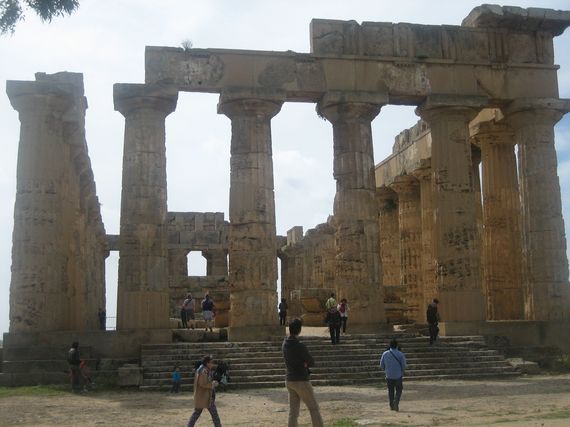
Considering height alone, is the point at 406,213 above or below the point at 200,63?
below

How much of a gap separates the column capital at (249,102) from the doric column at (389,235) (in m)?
13.3

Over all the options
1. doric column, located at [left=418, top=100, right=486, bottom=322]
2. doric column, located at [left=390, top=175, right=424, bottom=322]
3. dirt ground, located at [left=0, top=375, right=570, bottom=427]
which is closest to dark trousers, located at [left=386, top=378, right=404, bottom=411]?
dirt ground, located at [left=0, top=375, right=570, bottom=427]

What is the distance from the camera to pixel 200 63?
1019 inches

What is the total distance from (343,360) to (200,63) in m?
10.9

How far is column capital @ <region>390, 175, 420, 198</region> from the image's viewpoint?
35781mm

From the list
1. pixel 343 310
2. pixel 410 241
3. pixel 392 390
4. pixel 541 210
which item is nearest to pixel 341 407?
pixel 392 390

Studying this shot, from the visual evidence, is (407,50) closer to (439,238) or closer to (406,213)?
(439,238)

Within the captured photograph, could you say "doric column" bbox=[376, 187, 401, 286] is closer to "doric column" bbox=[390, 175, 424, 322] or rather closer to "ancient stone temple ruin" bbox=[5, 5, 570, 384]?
"doric column" bbox=[390, 175, 424, 322]

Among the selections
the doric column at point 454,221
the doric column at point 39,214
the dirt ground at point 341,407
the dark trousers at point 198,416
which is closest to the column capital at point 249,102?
the doric column at point 39,214

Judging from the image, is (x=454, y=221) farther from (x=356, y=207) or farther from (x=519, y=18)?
(x=519, y=18)

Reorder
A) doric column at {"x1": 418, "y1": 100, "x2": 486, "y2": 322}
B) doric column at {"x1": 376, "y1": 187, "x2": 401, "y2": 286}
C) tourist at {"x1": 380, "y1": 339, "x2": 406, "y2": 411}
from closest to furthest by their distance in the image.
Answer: tourist at {"x1": 380, "y1": 339, "x2": 406, "y2": 411}
doric column at {"x1": 418, "y1": 100, "x2": 486, "y2": 322}
doric column at {"x1": 376, "y1": 187, "x2": 401, "y2": 286}

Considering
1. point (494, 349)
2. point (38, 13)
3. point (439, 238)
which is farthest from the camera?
point (439, 238)

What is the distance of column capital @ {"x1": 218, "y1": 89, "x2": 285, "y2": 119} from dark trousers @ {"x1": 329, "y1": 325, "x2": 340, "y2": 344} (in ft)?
25.1

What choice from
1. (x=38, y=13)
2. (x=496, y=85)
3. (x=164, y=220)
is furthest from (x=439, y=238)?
(x=38, y=13)
